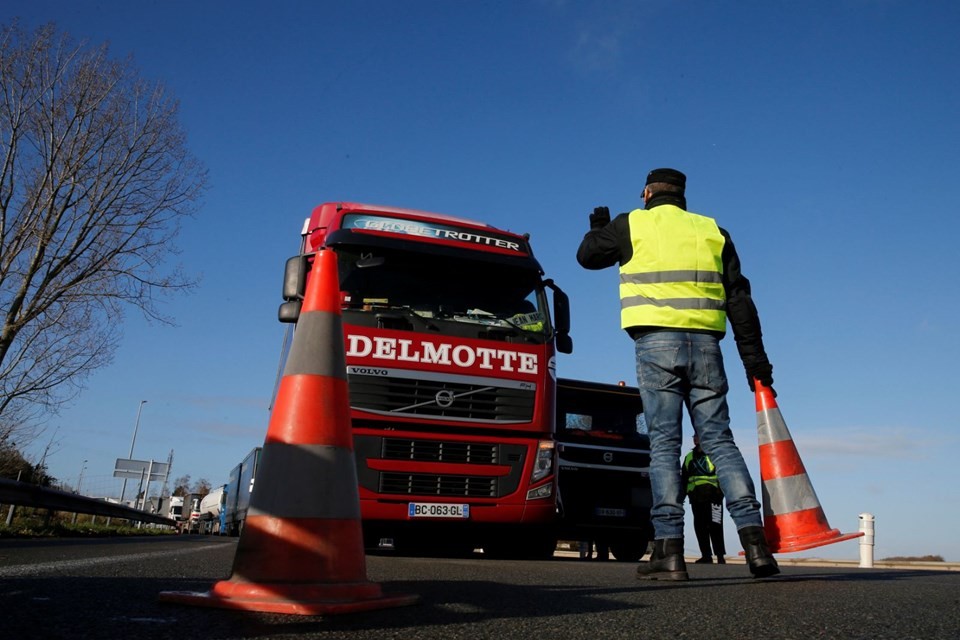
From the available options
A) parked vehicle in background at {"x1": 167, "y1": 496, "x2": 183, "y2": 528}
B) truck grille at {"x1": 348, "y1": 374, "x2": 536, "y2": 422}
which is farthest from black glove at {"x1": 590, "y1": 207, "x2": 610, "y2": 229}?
parked vehicle in background at {"x1": 167, "y1": 496, "x2": 183, "y2": 528}

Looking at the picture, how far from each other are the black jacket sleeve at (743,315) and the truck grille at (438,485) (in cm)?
317

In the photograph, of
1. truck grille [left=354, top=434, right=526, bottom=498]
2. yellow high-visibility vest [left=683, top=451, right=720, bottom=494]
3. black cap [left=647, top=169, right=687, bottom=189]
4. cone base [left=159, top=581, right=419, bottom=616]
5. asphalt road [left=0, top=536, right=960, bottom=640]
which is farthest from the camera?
yellow high-visibility vest [left=683, top=451, right=720, bottom=494]

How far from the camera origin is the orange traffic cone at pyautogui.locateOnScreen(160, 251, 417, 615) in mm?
2824

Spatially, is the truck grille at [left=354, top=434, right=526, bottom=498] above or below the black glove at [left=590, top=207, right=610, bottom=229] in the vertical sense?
below

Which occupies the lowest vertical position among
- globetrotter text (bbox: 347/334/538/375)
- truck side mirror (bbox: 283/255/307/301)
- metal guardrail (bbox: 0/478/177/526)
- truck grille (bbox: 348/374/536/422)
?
metal guardrail (bbox: 0/478/177/526)

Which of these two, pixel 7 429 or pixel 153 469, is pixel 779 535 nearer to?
pixel 7 429

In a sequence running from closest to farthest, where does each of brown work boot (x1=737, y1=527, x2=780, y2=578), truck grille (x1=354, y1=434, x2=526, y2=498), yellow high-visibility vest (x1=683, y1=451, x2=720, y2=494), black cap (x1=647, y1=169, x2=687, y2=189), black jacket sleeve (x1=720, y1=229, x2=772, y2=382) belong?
brown work boot (x1=737, y1=527, x2=780, y2=578), black jacket sleeve (x1=720, y1=229, x2=772, y2=382), black cap (x1=647, y1=169, x2=687, y2=189), truck grille (x1=354, y1=434, x2=526, y2=498), yellow high-visibility vest (x1=683, y1=451, x2=720, y2=494)

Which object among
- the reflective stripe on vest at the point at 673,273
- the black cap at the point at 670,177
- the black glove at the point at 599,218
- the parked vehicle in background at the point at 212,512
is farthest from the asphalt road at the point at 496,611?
the parked vehicle in background at the point at 212,512

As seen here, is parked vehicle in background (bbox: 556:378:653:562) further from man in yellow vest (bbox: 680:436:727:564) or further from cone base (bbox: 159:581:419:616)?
cone base (bbox: 159:581:419:616)

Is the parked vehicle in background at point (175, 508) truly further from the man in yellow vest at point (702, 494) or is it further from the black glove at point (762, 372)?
the black glove at point (762, 372)

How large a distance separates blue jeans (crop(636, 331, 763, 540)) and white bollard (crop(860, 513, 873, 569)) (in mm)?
8857

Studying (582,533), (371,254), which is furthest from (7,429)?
(371,254)

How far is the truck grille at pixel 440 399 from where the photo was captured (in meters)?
7.50

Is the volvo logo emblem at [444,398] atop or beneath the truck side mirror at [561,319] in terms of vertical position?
beneath
